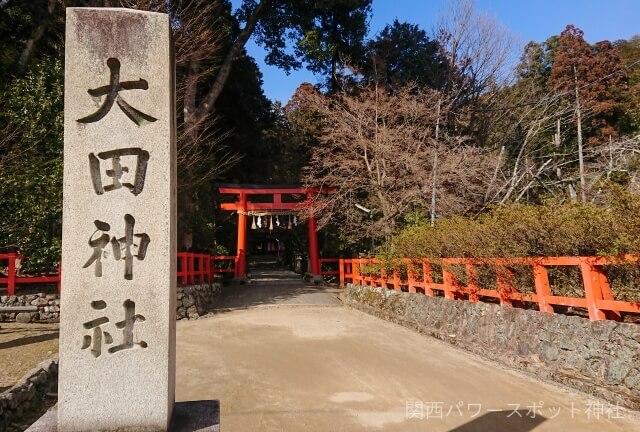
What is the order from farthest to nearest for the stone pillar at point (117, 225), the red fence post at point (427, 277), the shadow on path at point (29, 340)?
the red fence post at point (427, 277) < the shadow on path at point (29, 340) < the stone pillar at point (117, 225)

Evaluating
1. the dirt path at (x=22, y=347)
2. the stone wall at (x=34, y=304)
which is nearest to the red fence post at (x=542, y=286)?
the dirt path at (x=22, y=347)

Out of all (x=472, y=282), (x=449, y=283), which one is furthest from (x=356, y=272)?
(x=472, y=282)

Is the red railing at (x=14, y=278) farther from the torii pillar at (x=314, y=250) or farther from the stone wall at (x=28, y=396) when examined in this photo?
the torii pillar at (x=314, y=250)

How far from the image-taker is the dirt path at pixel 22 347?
5.05 meters

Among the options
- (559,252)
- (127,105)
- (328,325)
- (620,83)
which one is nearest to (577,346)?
(559,252)

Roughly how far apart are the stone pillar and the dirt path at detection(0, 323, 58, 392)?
10.2ft

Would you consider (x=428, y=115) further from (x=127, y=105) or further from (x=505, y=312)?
(x=127, y=105)

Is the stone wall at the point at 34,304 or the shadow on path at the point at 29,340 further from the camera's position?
the stone wall at the point at 34,304

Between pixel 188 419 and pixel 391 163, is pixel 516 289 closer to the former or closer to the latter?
pixel 188 419

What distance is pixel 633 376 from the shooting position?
383 centimetres

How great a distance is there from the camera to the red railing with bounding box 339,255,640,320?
4.34 meters

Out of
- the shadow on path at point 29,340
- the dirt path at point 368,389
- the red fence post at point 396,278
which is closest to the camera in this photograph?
the dirt path at point 368,389

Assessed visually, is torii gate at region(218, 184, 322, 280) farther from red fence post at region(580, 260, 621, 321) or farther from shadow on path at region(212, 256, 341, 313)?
red fence post at region(580, 260, 621, 321)

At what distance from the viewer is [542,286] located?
5172mm
